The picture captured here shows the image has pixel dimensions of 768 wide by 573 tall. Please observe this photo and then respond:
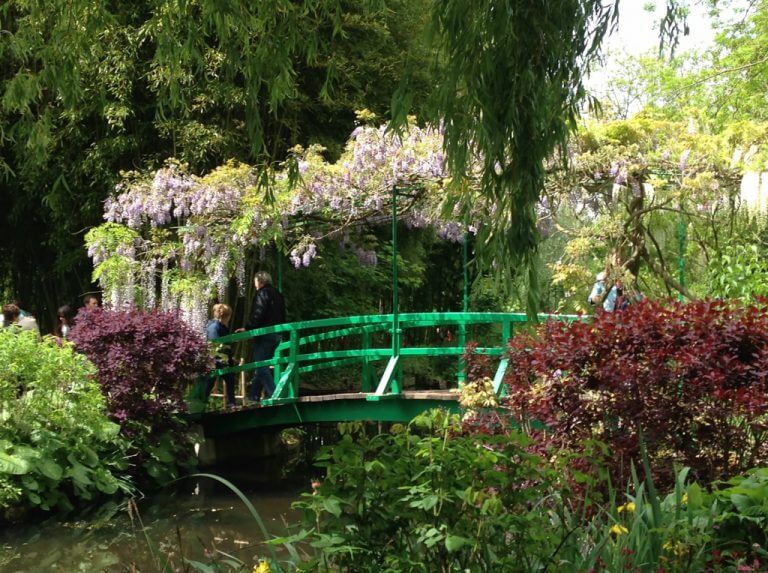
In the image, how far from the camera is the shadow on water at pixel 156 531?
7.94 meters

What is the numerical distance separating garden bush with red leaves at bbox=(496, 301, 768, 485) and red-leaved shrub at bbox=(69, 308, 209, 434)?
6030 mm

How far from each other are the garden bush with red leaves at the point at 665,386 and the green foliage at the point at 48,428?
16.8ft

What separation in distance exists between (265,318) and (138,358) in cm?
150

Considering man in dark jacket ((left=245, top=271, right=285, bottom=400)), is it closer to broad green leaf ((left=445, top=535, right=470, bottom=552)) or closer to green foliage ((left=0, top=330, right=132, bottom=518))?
green foliage ((left=0, top=330, right=132, bottom=518))

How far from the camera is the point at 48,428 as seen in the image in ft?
31.8

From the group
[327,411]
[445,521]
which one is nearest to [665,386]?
[445,521]

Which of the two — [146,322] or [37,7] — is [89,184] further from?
[37,7]

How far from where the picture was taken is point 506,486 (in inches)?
126

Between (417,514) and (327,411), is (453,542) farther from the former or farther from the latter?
(327,411)

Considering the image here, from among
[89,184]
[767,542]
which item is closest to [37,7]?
[767,542]

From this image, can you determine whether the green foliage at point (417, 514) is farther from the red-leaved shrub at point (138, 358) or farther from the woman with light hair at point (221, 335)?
the woman with light hair at point (221, 335)

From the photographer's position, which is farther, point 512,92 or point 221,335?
point 221,335

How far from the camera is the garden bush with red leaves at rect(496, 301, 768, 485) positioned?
16.6ft

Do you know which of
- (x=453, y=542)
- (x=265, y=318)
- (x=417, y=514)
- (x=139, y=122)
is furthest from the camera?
(x=139, y=122)
